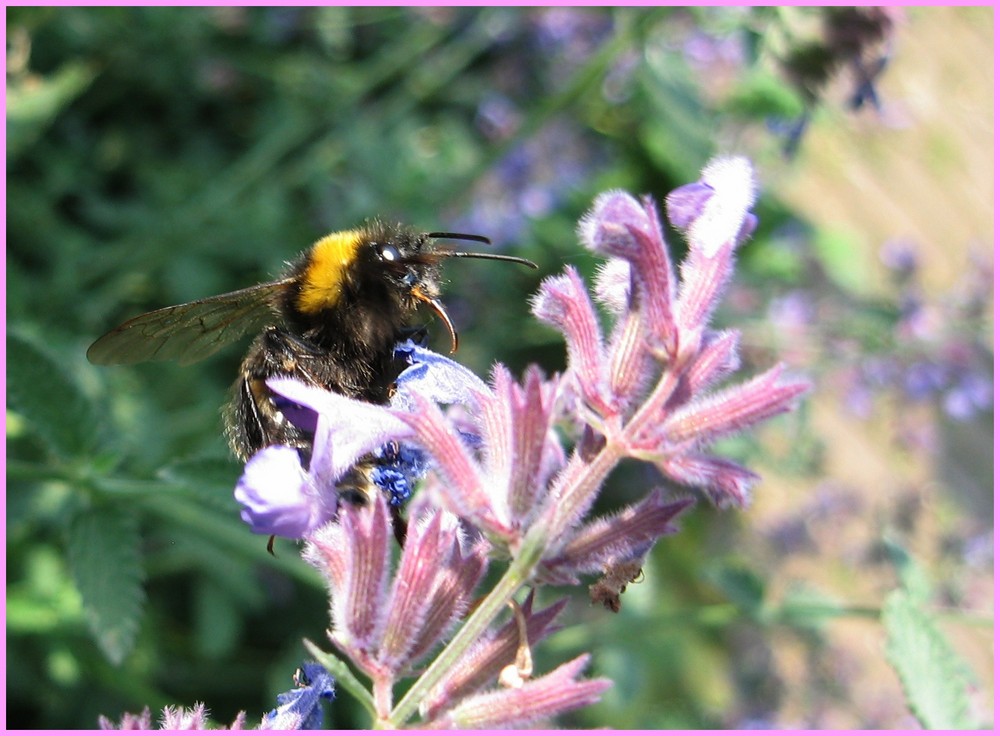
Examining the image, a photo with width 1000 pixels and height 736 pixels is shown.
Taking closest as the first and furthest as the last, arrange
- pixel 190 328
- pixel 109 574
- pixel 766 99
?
pixel 190 328, pixel 109 574, pixel 766 99

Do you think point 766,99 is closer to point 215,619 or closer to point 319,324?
point 319,324

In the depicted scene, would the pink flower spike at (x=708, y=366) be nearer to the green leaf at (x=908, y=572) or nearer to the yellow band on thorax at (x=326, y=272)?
the yellow band on thorax at (x=326, y=272)

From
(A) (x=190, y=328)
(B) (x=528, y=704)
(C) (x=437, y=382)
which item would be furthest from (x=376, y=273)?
(B) (x=528, y=704)

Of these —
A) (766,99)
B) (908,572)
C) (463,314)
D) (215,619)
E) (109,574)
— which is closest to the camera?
(109,574)

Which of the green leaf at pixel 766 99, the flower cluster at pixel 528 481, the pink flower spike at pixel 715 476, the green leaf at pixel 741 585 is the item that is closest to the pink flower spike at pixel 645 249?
the flower cluster at pixel 528 481


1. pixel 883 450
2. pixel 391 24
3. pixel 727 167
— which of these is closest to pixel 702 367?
pixel 727 167

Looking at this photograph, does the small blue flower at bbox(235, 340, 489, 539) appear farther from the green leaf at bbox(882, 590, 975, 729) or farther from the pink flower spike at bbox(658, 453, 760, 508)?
the green leaf at bbox(882, 590, 975, 729)

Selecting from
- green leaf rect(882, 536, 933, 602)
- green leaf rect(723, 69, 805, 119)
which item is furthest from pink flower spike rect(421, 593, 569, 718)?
green leaf rect(723, 69, 805, 119)
